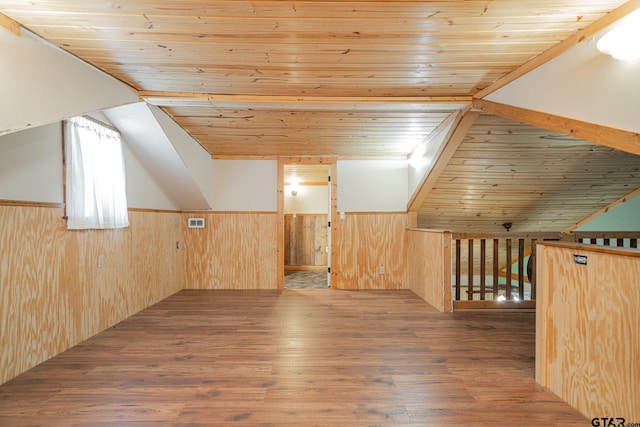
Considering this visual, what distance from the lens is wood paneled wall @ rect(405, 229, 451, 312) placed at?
155 inches

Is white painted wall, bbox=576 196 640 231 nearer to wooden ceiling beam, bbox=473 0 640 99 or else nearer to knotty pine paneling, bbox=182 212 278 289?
wooden ceiling beam, bbox=473 0 640 99

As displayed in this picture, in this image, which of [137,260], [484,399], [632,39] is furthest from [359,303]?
[632,39]

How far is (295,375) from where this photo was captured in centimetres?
235

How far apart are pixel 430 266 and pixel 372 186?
1.60m

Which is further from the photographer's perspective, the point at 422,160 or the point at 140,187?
the point at 422,160

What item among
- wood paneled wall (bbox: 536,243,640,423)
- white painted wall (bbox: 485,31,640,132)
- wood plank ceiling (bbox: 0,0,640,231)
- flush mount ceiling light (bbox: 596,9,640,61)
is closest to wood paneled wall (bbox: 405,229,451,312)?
wood plank ceiling (bbox: 0,0,640,231)

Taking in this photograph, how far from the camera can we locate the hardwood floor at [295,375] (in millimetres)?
1895

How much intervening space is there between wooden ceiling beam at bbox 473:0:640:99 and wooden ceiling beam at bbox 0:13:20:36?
3.33 metres

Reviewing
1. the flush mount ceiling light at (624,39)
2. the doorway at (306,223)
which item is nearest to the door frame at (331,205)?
the doorway at (306,223)

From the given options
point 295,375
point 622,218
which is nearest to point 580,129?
point 295,375

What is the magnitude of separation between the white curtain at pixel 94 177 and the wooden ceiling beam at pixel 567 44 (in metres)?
3.66

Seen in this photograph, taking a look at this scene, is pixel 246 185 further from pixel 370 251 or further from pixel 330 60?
pixel 330 60

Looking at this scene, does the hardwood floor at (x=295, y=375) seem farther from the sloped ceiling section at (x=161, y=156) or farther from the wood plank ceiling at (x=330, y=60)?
the wood plank ceiling at (x=330, y=60)

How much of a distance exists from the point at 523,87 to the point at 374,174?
2850 millimetres
